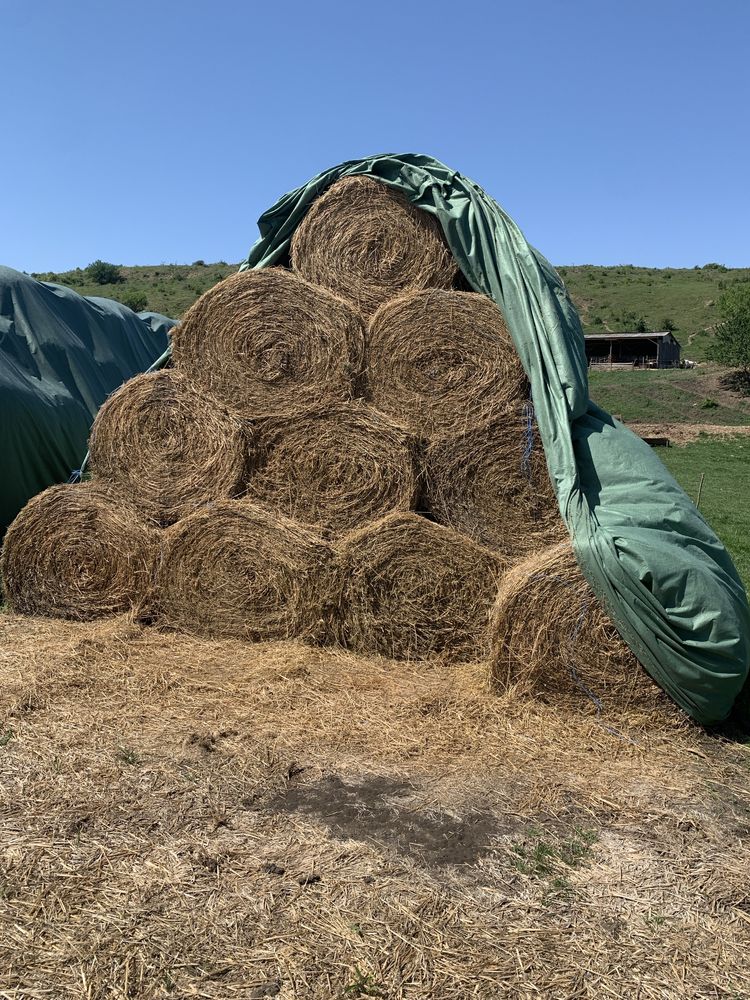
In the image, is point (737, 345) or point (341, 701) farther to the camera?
point (737, 345)

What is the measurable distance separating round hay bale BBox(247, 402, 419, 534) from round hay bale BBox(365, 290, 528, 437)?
21 cm

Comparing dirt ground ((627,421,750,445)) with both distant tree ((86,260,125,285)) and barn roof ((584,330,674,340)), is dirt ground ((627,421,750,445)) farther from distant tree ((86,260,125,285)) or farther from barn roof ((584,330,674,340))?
distant tree ((86,260,125,285))

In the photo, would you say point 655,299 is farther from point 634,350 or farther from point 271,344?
point 271,344

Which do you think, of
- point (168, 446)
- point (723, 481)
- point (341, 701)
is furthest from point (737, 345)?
point (341, 701)

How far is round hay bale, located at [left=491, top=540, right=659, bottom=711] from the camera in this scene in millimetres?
4418

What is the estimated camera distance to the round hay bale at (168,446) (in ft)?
17.9

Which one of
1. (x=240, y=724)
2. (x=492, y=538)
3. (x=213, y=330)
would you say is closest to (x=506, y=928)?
(x=240, y=724)

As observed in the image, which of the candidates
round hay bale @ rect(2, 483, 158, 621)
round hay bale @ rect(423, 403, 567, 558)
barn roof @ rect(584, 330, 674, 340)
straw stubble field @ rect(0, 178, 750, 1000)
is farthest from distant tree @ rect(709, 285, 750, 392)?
round hay bale @ rect(2, 483, 158, 621)

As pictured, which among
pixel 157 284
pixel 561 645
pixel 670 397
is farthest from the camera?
pixel 157 284

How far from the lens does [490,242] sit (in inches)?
220

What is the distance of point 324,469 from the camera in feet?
17.6

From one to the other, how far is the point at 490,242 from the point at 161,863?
439 centimetres

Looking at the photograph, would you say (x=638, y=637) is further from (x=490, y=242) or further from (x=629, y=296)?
(x=629, y=296)

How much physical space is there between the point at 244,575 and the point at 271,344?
159 cm
